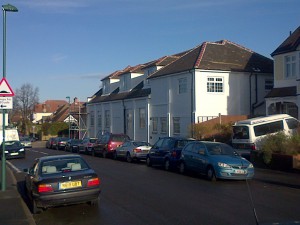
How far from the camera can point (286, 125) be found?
76.3 feet

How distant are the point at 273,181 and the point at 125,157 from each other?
12.6 m

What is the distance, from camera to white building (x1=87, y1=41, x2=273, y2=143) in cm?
3459

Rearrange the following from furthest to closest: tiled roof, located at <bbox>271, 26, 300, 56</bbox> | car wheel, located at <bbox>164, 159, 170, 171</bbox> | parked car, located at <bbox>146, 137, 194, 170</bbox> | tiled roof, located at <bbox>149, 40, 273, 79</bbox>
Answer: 1. tiled roof, located at <bbox>149, 40, 273, 79</bbox>
2. tiled roof, located at <bbox>271, 26, 300, 56</bbox>
3. car wheel, located at <bbox>164, 159, 170, 171</bbox>
4. parked car, located at <bbox>146, 137, 194, 170</bbox>

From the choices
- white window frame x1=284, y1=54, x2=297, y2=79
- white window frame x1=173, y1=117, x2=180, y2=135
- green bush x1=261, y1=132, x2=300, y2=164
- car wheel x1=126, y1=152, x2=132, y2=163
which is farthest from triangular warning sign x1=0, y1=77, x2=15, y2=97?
white window frame x1=173, y1=117, x2=180, y2=135

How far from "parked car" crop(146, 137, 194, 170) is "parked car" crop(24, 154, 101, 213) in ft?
29.3

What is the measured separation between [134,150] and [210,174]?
A: 9924 mm

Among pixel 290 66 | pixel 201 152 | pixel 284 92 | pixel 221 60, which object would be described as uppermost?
pixel 221 60

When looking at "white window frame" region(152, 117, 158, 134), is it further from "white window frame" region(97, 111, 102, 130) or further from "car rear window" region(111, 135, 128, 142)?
"white window frame" region(97, 111, 102, 130)

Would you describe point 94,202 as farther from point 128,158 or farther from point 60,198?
point 128,158

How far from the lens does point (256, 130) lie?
22344 mm

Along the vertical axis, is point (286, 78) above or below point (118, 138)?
above

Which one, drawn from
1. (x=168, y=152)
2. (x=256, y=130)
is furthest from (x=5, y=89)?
(x=256, y=130)

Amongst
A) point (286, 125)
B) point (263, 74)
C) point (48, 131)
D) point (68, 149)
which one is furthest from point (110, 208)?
point (48, 131)

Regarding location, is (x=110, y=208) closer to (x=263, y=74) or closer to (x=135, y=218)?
(x=135, y=218)
